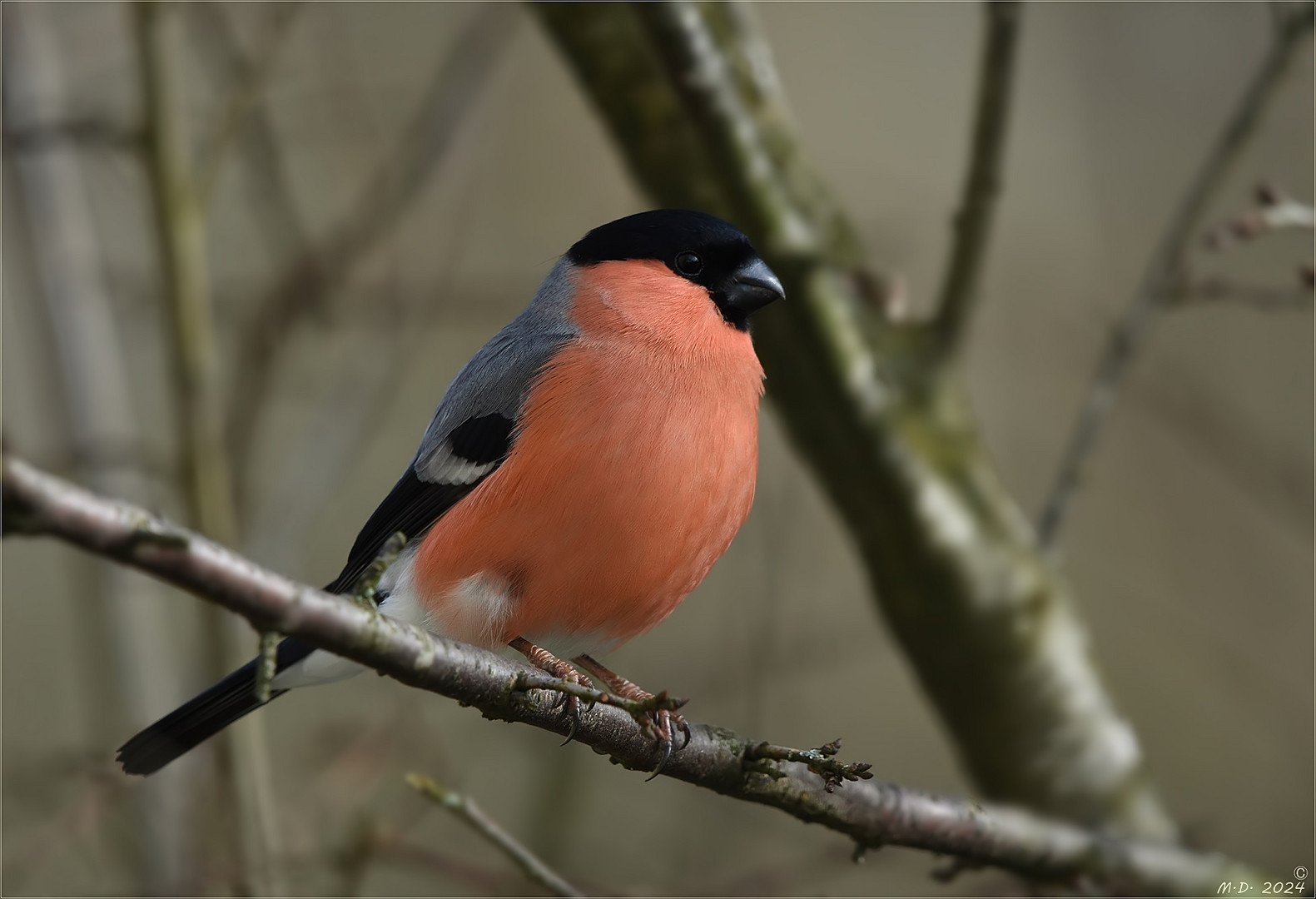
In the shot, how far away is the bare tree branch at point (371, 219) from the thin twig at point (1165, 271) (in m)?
2.56

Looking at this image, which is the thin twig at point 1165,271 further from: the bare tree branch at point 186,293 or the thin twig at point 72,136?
the thin twig at point 72,136

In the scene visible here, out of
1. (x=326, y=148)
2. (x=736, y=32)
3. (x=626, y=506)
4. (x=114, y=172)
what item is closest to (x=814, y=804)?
(x=626, y=506)

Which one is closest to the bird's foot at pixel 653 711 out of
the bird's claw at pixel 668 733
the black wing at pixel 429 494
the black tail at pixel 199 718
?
the bird's claw at pixel 668 733

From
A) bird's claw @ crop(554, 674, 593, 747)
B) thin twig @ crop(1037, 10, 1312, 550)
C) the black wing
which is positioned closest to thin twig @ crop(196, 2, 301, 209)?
the black wing

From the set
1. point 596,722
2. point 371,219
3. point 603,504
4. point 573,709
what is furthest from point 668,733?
point 371,219

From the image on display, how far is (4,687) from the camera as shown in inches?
248

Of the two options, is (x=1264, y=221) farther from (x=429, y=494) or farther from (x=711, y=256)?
(x=429, y=494)

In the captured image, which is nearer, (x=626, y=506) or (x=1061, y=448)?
(x=626, y=506)

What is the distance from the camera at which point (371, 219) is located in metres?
4.46

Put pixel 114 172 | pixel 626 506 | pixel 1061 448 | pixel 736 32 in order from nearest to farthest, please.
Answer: pixel 626 506, pixel 736 32, pixel 114 172, pixel 1061 448

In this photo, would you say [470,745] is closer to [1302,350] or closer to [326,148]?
[326,148]

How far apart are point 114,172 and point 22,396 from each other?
1950mm

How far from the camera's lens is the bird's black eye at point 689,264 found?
130 inches

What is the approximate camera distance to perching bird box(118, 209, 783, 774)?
271 cm
